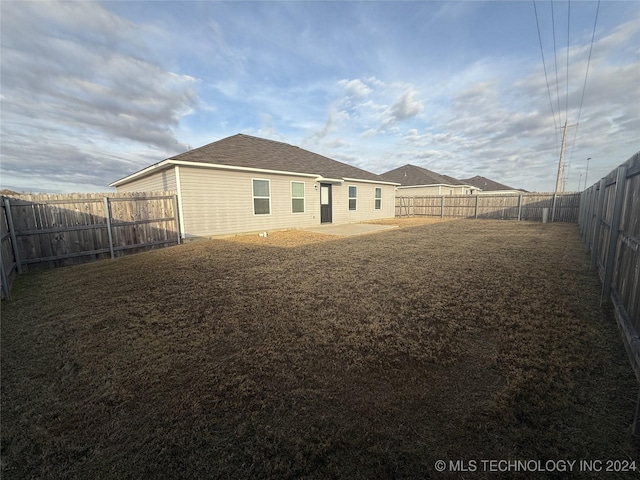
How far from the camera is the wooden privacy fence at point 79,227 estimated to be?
6281mm

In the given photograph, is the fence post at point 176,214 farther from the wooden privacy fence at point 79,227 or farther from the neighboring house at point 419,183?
the neighboring house at point 419,183

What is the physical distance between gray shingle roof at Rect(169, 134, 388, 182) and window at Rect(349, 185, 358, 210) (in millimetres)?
690

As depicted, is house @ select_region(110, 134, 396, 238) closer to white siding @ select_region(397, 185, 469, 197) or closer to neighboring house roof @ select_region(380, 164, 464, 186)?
white siding @ select_region(397, 185, 469, 197)

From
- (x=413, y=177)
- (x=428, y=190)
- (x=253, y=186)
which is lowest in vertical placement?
(x=253, y=186)

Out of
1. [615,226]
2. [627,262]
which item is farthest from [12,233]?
[615,226]

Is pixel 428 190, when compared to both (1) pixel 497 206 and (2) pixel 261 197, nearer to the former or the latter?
(1) pixel 497 206

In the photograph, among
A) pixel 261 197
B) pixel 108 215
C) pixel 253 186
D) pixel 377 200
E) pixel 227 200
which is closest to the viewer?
pixel 108 215

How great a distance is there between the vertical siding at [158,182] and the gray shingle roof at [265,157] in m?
0.87

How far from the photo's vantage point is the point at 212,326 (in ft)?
10.8

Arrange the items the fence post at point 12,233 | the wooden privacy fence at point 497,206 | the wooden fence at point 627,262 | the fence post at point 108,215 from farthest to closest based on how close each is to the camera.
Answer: the wooden privacy fence at point 497,206 < the fence post at point 108,215 < the fence post at point 12,233 < the wooden fence at point 627,262

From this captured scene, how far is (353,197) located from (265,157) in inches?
248

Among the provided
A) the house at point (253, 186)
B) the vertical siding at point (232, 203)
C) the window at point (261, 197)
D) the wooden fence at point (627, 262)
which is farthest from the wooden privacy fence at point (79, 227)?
the wooden fence at point (627, 262)

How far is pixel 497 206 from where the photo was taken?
20172 mm

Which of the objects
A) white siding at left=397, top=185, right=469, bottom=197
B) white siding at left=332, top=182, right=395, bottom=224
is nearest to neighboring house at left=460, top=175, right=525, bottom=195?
white siding at left=397, top=185, right=469, bottom=197
